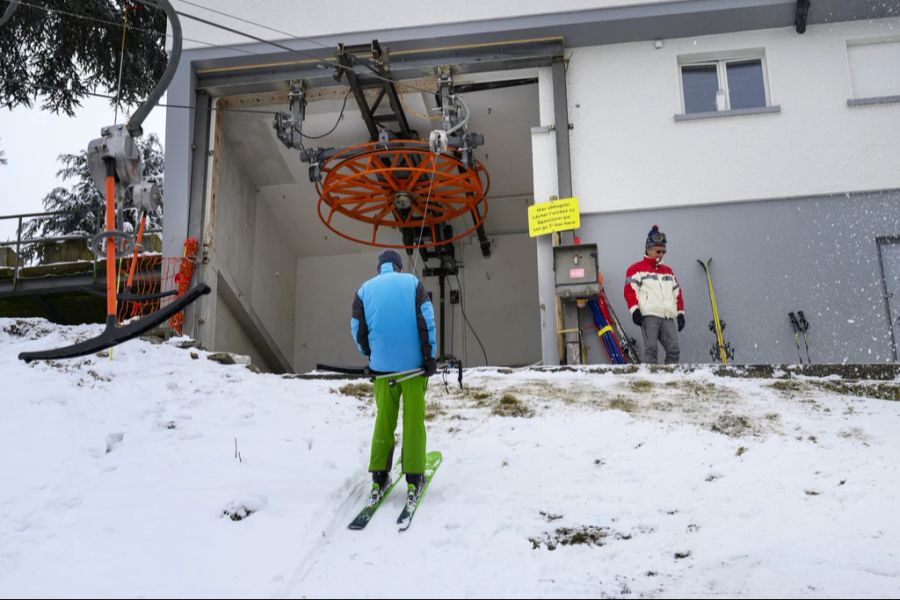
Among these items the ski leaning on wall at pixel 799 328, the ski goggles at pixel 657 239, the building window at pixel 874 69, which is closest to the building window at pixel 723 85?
the building window at pixel 874 69

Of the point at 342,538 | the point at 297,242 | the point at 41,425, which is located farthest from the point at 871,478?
the point at 297,242

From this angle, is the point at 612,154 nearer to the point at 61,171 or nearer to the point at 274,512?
the point at 274,512

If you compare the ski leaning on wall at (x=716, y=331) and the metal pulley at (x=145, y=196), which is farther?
the ski leaning on wall at (x=716, y=331)

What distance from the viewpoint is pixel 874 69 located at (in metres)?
11.6

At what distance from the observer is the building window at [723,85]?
11.7 metres

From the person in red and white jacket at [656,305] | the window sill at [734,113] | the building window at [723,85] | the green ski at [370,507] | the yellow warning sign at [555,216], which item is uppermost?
the building window at [723,85]

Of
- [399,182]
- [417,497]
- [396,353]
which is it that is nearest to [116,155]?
[396,353]

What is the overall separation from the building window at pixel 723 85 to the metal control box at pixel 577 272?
2646mm

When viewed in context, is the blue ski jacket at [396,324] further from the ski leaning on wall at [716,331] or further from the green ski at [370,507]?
the ski leaning on wall at [716,331]

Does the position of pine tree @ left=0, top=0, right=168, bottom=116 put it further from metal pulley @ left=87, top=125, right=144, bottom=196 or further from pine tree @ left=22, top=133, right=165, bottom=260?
metal pulley @ left=87, top=125, right=144, bottom=196

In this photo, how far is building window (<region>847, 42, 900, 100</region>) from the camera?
37.7 ft

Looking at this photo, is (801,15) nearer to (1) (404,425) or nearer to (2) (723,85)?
(2) (723,85)

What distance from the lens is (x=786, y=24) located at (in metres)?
11.7

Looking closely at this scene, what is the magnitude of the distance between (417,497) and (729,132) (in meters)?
7.46
